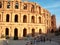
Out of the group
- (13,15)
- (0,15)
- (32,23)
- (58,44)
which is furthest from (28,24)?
(58,44)

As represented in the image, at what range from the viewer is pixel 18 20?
52188mm

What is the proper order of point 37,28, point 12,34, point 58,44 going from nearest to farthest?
point 58,44
point 12,34
point 37,28

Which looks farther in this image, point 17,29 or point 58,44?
point 17,29

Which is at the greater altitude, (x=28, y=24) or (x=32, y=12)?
(x=32, y=12)

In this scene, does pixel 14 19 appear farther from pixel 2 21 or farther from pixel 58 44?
pixel 58 44

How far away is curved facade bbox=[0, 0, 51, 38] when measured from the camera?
51094mm

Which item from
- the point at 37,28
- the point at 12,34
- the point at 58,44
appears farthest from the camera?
the point at 37,28

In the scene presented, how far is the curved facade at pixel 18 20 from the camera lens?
51.1 metres

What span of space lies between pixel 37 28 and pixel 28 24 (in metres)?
3.12

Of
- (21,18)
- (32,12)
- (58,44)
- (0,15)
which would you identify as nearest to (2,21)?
(0,15)

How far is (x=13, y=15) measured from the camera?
52125 millimetres

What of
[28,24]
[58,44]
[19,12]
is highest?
[19,12]

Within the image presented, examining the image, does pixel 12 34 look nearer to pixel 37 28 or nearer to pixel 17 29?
pixel 17 29

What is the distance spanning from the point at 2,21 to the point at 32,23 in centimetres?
850
